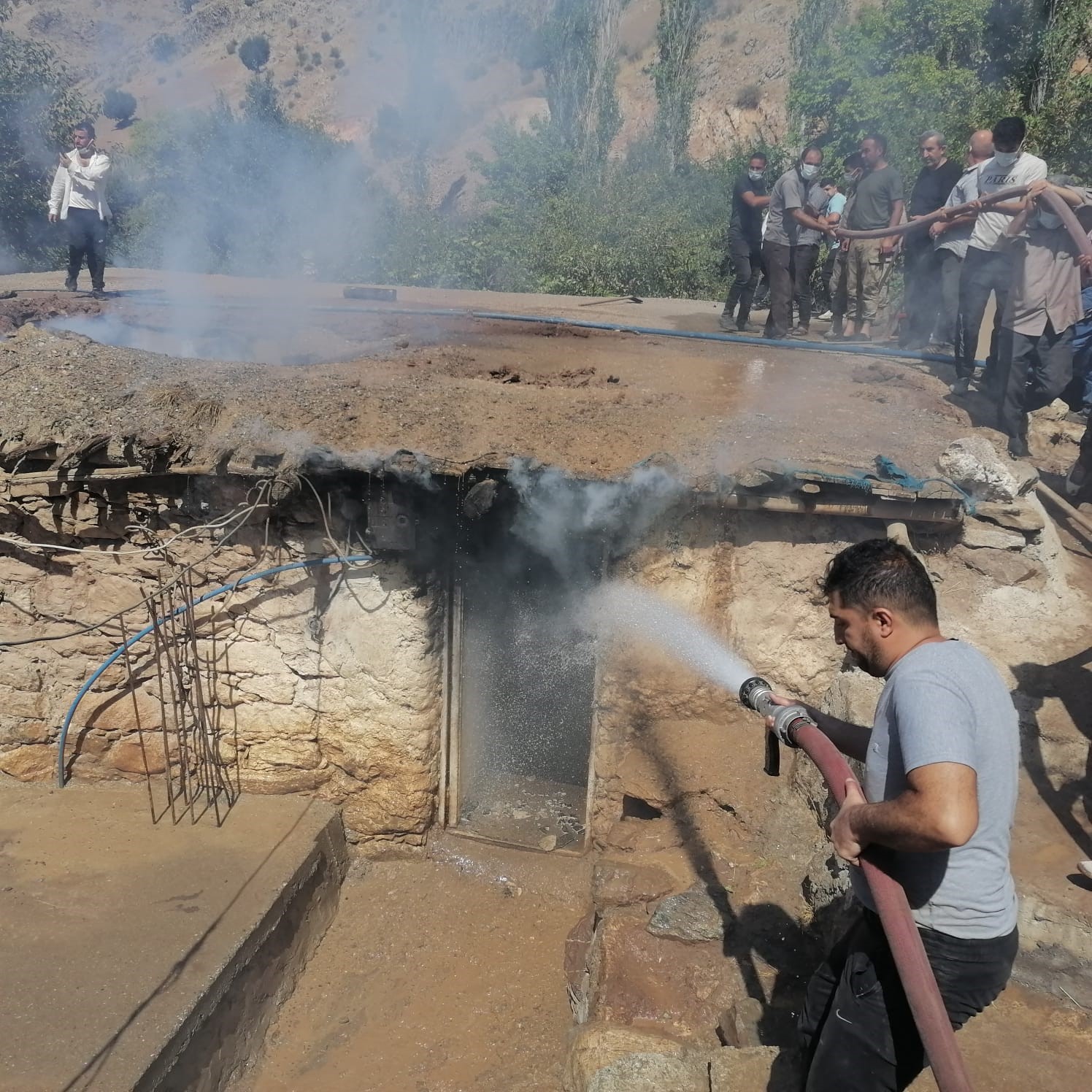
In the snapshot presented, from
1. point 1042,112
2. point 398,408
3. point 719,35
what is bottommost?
point 398,408

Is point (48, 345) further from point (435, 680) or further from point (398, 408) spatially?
point (435, 680)

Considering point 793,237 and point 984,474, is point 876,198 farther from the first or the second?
point 984,474

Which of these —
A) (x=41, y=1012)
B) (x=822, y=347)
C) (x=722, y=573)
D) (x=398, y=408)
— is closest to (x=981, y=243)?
(x=822, y=347)

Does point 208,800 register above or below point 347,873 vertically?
above

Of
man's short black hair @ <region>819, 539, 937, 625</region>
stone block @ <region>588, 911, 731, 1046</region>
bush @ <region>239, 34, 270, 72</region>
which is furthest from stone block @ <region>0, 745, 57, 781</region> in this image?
bush @ <region>239, 34, 270, 72</region>

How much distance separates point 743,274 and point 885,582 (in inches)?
313

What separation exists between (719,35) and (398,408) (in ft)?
117

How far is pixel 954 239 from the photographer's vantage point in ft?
24.0

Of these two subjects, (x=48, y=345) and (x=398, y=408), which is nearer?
(x=398, y=408)

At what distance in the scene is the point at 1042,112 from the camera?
12.3 m

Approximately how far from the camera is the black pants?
29.2 ft

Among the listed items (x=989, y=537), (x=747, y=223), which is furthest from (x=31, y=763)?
(x=747, y=223)

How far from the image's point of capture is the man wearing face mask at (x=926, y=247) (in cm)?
795

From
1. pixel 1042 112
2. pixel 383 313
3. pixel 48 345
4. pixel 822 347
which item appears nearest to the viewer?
pixel 48 345
